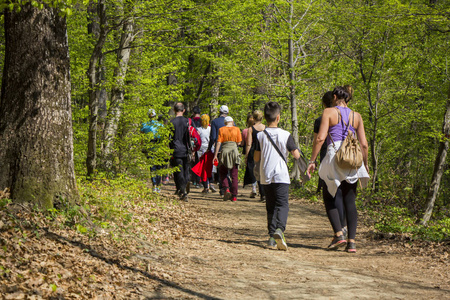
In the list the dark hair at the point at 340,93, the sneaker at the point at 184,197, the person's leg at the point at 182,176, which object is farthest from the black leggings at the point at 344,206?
the sneaker at the point at 184,197

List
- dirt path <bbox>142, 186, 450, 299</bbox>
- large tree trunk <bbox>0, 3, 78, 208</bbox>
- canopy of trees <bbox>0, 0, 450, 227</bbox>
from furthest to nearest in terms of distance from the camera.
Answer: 1. canopy of trees <bbox>0, 0, 450, 227</bbox>
2. large tree trunk <bbox>0, 3, 78, 208</bbox>
3. dirt path <bbox>142, 186, 450, 299</bbox>

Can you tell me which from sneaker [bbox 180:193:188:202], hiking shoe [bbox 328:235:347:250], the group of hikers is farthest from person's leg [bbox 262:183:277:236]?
sneaker [bbox 180:193:188:202]

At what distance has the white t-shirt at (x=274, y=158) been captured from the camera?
7.26m

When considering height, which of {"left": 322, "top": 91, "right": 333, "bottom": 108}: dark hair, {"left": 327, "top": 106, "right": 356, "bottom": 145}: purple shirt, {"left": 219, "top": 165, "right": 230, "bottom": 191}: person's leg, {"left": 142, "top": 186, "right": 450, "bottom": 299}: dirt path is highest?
{"left": 322, "top": 91, "right": 333, "bottom": 108}: dark hair

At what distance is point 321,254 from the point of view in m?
6.96

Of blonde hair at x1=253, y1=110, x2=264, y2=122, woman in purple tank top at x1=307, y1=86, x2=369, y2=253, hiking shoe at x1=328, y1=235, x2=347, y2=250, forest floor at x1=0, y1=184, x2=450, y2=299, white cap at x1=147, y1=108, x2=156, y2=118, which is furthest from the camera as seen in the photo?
blonde hair at x1=253, y1=110, x2=264, y2=122

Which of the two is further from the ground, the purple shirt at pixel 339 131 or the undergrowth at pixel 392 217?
the purple shirt at pixel 339 131

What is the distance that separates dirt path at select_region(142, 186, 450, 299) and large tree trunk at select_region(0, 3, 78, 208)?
1.84 meters

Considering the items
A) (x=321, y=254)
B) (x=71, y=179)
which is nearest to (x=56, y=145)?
(x=71, y=179)

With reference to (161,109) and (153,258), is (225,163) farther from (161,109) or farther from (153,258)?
(153,258)

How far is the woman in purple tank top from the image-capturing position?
276 inches

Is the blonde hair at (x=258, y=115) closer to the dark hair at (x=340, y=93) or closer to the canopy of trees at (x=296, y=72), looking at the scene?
the canopy of trees at (x=296, y=72)

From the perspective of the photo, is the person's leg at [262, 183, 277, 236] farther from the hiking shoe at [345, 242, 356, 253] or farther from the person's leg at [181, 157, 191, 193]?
the person's leg at [181, 157, 191, 193]

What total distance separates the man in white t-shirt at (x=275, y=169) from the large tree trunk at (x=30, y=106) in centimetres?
299
